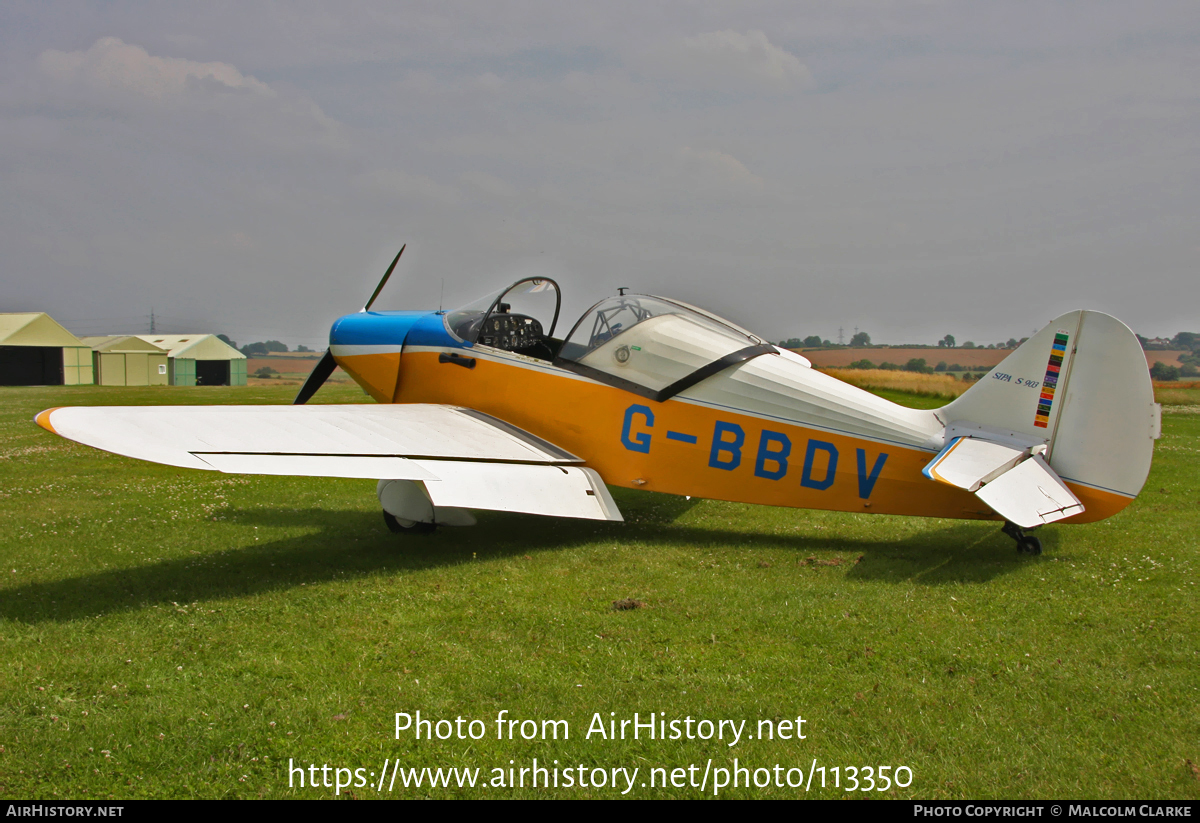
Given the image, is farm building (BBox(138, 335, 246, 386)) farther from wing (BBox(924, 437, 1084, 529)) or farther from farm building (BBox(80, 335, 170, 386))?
wing (BBox(924, 437, 1084, 529))

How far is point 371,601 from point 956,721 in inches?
139

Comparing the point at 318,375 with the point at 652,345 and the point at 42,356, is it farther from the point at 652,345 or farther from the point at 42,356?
the point at 42,356

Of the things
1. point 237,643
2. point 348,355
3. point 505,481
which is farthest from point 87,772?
point 348,355

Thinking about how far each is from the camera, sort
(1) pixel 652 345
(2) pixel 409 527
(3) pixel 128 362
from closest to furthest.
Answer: (1) pixel 652 345, (2) pixel 409 527, (3) pixel 128 362

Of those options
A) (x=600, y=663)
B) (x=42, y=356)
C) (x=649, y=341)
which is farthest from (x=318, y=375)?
(x=42, y=356)

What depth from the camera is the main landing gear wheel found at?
21.8 feet

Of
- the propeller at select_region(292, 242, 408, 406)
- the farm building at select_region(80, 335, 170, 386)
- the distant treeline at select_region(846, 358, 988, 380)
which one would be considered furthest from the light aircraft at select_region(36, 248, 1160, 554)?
the farm building at select_region(80, 335, 170, 386)

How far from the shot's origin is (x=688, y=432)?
20.6 feet

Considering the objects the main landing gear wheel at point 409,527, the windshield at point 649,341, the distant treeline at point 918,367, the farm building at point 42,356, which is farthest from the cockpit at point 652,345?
the farm building at point 42,356

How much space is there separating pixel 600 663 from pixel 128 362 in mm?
48813

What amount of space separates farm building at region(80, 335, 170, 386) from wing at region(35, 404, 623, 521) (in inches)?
1766

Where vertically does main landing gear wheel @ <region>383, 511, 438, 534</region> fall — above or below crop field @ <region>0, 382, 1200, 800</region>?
below

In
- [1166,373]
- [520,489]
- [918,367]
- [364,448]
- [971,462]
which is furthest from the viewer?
[1166,373]
